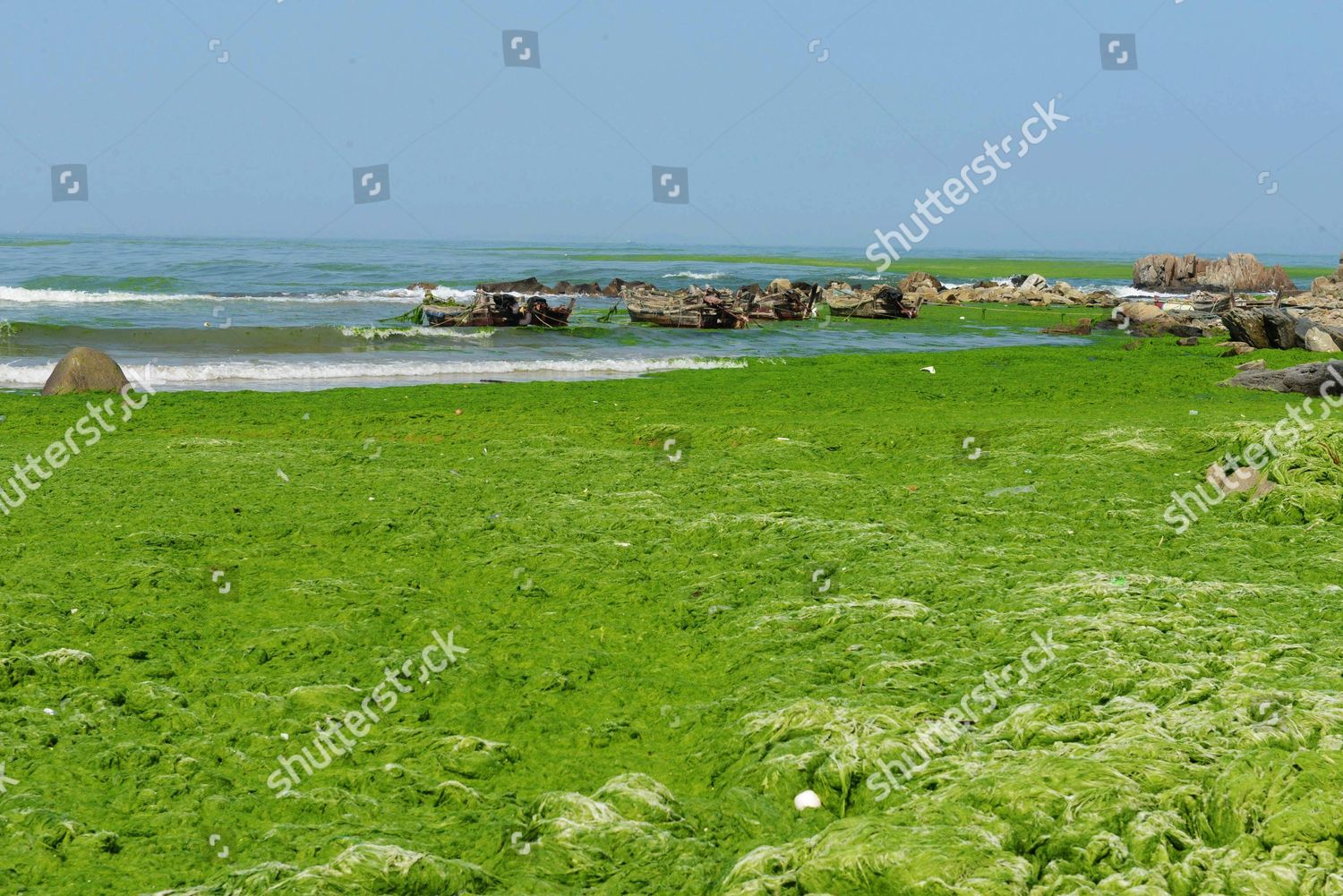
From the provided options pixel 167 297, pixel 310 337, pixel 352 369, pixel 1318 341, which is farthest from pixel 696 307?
pixel 167 297

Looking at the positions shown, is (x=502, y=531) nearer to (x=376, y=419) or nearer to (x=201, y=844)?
(x=201, y=844)

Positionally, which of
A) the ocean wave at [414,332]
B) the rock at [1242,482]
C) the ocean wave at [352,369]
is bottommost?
the rock at [1242,482]

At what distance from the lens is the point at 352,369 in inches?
960

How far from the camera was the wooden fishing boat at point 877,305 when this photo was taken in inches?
1722

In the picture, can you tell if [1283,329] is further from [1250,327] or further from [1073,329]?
[1073,329]

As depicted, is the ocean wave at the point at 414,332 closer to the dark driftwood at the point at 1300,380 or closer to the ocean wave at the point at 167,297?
the ocean wave at the point at 167,297

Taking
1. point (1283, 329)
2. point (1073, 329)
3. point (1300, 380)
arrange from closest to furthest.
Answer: point (1300, 380), point (1283, 329), point (1073, 329)

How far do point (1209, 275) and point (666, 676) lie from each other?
283 ft

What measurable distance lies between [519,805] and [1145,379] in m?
18.8

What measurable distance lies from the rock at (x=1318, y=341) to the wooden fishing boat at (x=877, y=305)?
1966 centimetres

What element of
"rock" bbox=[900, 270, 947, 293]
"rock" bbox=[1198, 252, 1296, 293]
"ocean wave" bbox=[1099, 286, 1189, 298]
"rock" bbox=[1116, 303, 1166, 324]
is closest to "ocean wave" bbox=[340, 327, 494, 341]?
"rock" bbox=[1116, 303, 1166, 324]

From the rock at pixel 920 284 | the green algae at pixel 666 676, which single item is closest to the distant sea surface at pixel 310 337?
the green algae at pixel 666 676

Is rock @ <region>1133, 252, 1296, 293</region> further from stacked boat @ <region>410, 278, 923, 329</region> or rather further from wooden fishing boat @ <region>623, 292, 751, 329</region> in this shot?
wooden fishing boat @ <region>623, 292, 751, 329</region>

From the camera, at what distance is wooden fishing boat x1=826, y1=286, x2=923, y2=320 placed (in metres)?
43.8
